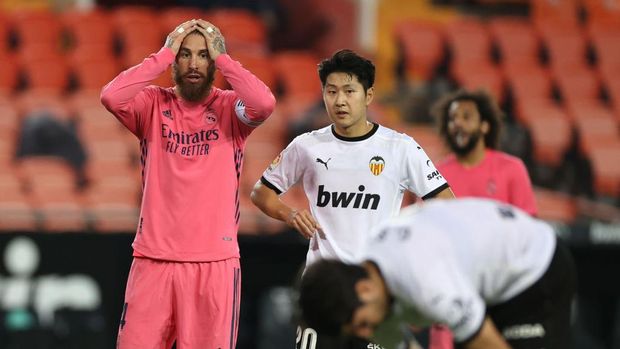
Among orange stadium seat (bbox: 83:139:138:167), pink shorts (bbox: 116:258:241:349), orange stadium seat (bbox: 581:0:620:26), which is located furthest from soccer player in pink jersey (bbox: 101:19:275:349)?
orange stadium seat (bbox: 581:0:620:26)

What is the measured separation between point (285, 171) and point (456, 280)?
218 cm

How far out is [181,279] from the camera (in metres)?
6.29

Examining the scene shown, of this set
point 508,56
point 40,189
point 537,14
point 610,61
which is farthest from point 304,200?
point 537,14

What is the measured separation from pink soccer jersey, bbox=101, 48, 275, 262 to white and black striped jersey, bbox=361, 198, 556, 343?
53.3 inches

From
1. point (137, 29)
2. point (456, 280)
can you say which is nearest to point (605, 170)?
point (137, 29)

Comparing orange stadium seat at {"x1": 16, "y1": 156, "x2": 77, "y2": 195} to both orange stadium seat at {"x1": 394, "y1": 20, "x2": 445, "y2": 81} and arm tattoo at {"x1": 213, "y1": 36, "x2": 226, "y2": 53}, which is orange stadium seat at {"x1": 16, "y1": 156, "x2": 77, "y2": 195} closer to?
orange stadium seat at {"x1": 394, "y1": 20, "x2": 445, "y2": 81}

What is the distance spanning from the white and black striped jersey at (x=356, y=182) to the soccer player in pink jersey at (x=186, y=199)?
0.40 meters

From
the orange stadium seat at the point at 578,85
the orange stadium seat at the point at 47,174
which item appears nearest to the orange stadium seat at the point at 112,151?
the orange stadium seat at the point at 47,174

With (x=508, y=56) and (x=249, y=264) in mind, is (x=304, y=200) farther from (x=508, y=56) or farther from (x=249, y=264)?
(x=508, y=56)

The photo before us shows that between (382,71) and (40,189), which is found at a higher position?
(382,71)

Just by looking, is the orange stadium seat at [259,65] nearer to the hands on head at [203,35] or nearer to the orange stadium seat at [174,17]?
the orange stadium seat at [174,17]

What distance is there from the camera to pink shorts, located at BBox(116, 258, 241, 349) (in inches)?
247

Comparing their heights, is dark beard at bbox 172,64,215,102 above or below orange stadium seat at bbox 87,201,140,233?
above

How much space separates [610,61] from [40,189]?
707 centimetres
